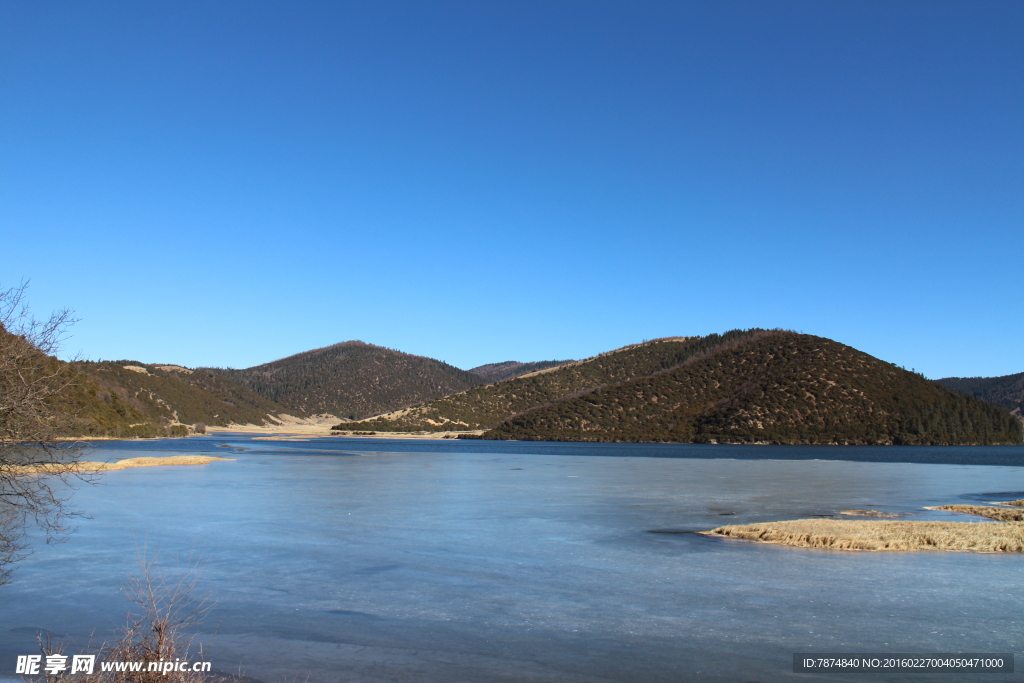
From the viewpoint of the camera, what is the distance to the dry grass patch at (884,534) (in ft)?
63.5

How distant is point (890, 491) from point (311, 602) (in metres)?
32.4

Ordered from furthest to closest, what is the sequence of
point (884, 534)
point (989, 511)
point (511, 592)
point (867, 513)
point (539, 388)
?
point (539, 388) < point (989, 511) < point (867, 513) < point (884, 534) < point (511, 592)

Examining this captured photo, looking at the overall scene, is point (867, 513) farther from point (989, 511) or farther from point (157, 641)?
point (157, 641)

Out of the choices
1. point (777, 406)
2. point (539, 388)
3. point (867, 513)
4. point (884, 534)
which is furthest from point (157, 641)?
point (539, 388)

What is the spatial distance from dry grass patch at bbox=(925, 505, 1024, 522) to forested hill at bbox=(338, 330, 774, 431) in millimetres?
133007

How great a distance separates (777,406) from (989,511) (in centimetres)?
10004

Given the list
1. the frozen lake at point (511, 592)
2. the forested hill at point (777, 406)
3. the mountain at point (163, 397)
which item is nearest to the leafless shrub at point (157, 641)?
the frozen lake at point (511, 592)

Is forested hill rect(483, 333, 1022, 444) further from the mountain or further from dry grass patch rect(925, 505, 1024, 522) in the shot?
dry grass patch rect(925, 505, 1024, 522)

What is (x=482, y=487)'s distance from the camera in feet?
124

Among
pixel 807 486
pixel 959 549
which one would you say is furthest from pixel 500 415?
pixel 959 549

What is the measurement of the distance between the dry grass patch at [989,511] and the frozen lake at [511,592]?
204 cm

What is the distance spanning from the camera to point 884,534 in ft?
67.7

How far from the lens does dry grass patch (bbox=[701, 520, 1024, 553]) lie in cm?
1936

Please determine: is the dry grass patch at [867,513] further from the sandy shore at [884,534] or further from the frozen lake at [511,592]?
the sandy shore at [884,534]
